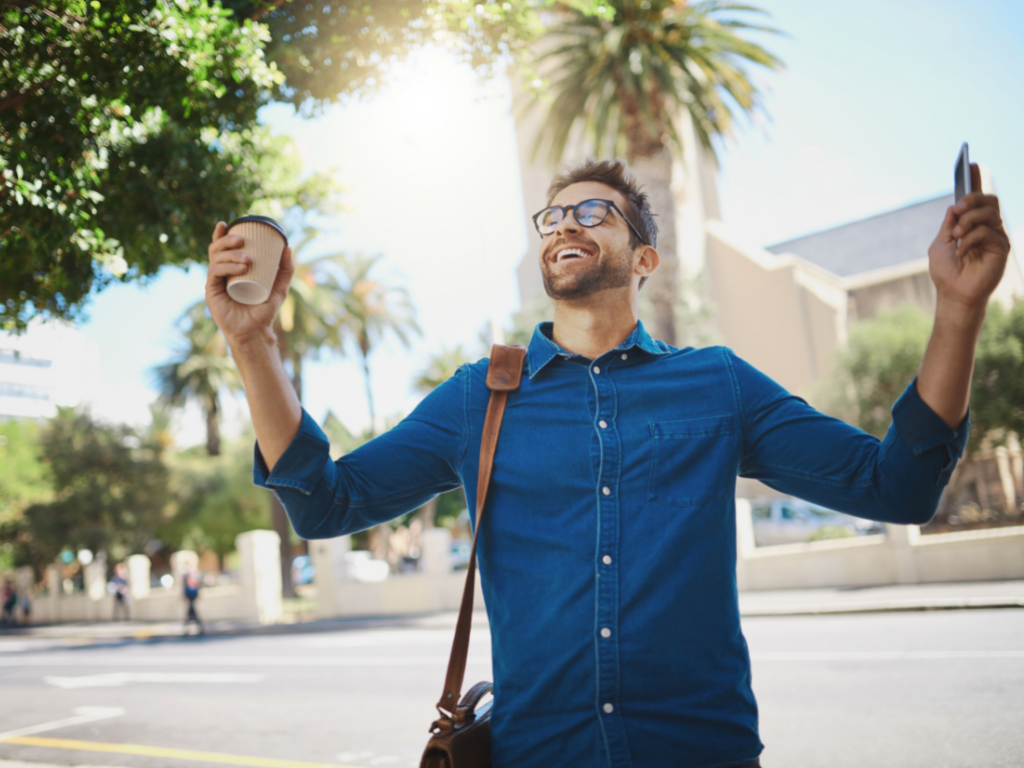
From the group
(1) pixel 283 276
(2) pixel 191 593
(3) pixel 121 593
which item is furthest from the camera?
(3) pixel 121 593

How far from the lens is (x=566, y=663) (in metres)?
1.67

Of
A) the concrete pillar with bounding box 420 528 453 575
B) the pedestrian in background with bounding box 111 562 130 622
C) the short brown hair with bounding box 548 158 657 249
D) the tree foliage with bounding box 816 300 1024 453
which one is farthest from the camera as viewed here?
the pedestrian in background with bounding box 111 562 130 622

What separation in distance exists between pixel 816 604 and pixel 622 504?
14225 mm

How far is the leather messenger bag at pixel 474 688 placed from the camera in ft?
5.53

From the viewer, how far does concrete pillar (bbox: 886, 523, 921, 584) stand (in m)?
16.3

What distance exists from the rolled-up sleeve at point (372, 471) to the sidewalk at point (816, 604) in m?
12.3

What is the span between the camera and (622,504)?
68.4 inches

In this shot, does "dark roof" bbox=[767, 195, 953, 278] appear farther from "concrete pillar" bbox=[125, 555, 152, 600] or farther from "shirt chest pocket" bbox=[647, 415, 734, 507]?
"shirt chest pocket" bbox=[647, 415, 734, 507]

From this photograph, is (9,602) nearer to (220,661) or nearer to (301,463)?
(220,661)

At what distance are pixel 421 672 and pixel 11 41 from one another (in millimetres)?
8616

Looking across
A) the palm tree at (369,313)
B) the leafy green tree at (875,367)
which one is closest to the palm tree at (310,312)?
the palm tree at (369,313)

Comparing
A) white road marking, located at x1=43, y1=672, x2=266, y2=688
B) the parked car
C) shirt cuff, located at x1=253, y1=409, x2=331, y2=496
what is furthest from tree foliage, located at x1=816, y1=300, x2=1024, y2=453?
shirt cuff, located at x1=253, y1=409, x2=331, y2=496

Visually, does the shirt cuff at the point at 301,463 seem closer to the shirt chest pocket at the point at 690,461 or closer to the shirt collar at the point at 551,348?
the shirt collar at the point at 551,348

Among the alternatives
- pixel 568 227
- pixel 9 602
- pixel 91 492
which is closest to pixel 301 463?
pixel 568 227
